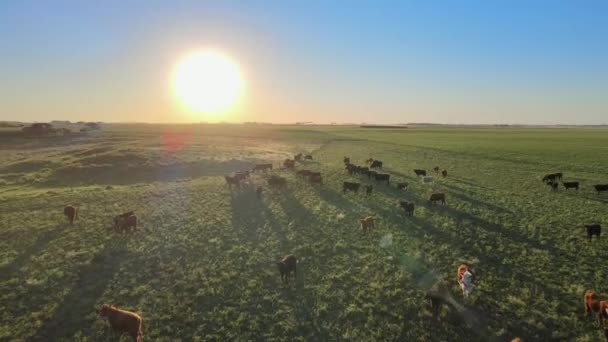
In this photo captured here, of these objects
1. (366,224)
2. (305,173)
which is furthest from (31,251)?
(305,173)

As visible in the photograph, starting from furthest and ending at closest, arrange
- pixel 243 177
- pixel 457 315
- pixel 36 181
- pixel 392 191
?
pixel 36 181
pixel 243 177
pixel 392 191
pixel 457 315

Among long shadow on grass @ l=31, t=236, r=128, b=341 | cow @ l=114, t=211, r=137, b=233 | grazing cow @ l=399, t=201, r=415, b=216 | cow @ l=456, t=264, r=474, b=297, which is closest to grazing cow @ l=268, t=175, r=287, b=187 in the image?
grazing cow @ l=399, t=201, r=415, b=216

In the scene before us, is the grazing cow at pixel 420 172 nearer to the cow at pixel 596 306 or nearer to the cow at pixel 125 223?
the cow at pixel 596 306

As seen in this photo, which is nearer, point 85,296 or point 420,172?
point 85,296

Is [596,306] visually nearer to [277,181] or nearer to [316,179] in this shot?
[316,179]

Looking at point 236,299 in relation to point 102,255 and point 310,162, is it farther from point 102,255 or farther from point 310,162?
point 310,162

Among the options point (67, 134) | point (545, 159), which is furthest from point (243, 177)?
point (67, 134)

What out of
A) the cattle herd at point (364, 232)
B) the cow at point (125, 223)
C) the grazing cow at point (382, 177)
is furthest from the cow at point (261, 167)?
the cow at point (125, 223)
